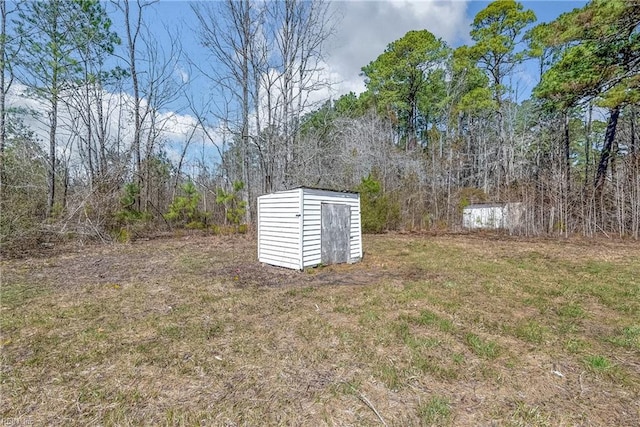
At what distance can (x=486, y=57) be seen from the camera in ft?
57.3

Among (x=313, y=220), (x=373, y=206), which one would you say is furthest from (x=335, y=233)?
(x=373, y=206)

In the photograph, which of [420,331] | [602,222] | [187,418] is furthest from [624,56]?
[187,418]

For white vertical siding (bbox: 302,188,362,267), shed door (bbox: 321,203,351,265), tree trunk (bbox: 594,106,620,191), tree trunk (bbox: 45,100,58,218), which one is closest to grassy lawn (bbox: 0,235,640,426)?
white vertical siding (bbox: 302,188,362,267)

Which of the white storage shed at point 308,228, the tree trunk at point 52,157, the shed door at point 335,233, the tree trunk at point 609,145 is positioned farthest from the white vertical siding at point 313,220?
the tree trunk at point 609,145

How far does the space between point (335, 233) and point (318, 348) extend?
3.75m

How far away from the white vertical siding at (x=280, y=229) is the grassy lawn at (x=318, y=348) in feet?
2.05

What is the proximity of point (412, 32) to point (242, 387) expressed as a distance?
75.1ft

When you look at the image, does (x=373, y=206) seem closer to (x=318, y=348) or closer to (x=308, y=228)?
(x=308, y=228)

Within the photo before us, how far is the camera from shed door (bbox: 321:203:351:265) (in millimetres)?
6230

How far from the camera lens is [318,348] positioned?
2771mm

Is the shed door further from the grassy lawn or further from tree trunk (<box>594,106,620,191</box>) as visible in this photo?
tree trunk (<box>594,106,620,191</box>)

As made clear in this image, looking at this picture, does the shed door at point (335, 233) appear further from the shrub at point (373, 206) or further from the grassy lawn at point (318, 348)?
the shrub at point (373, 206)

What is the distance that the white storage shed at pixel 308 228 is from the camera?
5.80 meters

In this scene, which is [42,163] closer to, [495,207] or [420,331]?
[420,331]
